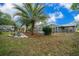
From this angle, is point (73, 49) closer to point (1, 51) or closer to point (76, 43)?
point (76, 43)

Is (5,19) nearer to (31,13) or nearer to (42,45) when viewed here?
(31,13)

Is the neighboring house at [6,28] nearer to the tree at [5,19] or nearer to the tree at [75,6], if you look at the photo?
the tree at [5,19]

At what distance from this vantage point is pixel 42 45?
6.10 feet

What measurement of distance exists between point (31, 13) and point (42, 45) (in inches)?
11.6

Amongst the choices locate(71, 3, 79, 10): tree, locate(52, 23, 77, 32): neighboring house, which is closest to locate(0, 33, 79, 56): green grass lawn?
locate(52, 23, 77, 32): neighboring house

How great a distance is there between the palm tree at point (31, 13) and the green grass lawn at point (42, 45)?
12 centimetres

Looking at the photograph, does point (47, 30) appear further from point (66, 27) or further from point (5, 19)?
point (5, 19)

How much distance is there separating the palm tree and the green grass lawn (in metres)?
0.12

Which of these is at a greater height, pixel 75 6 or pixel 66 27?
pixel 75 6

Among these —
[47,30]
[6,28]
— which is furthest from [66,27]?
[6,28]

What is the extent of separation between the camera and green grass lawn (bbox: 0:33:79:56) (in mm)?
1840

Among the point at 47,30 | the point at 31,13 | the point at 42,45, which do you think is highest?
the point at 31,13

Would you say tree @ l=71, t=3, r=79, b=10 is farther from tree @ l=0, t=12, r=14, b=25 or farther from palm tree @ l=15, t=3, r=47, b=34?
tree @ l=0, t=12, r=14, b=25

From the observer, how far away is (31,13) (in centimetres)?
188
